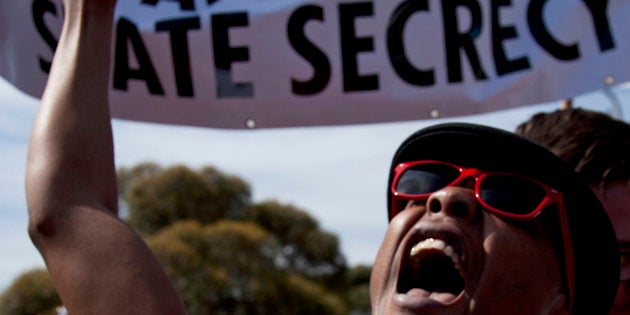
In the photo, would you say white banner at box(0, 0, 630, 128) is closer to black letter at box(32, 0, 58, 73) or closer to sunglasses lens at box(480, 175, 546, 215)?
black letter at box(32, 0, 58, 73)

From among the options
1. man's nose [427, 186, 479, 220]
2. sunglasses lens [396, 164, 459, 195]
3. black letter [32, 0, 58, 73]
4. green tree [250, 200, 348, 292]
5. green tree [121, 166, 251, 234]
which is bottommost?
green tree [250, 200, 348, 292]

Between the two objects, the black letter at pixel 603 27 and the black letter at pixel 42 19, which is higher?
the black letter at pixel 42 19

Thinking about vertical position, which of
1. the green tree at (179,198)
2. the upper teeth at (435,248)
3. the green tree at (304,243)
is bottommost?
the green tree at (304,243)

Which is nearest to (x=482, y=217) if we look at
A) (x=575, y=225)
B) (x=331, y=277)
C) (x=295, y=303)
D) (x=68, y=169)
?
(x=575, y=225)

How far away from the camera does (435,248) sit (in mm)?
1541

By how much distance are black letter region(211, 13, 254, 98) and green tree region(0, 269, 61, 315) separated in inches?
813

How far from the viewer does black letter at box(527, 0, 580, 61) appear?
10.7 feet

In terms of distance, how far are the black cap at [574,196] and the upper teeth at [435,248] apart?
0.56ft

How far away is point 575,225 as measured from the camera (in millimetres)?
1640

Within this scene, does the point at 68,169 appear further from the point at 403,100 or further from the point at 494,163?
the point at 403,100

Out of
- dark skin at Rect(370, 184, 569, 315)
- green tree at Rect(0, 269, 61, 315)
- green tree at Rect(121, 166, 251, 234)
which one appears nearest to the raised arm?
dark skin at Rect(370, 184, 569, 315)

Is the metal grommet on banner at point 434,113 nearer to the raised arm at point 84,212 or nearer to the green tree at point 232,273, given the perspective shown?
the raised arm at point 84,212

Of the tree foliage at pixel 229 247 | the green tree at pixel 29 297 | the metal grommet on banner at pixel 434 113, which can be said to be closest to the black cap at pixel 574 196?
the metal grommet on banner at pixel 434 113

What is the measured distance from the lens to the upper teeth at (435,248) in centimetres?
152
